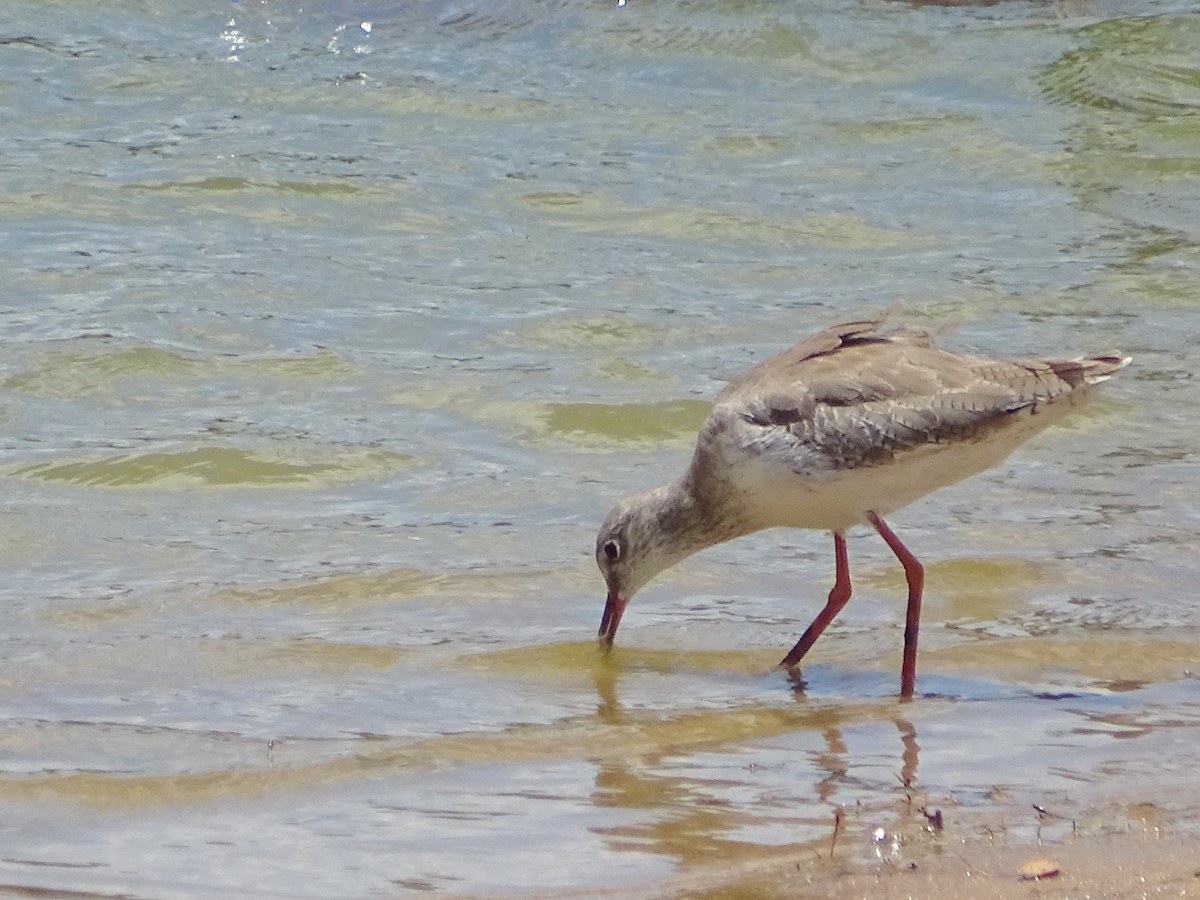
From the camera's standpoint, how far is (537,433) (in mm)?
9656

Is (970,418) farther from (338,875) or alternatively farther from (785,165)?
(785,165)

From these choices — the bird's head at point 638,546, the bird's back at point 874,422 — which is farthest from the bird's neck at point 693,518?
the bird's back at point 874,422

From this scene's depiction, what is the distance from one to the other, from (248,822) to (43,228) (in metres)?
8.03

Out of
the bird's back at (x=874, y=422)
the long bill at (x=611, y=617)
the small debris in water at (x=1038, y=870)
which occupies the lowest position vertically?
the long bill at (x=611, y=617)

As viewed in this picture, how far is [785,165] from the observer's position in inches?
563

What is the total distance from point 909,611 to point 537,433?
3.27 metres

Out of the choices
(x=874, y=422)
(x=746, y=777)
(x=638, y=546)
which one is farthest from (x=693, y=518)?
(x=746, y=777)

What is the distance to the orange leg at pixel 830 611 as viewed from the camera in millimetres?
6887

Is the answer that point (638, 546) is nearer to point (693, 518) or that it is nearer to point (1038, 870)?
point (693, 518)

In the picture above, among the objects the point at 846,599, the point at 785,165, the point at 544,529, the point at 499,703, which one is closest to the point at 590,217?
the point at 785,165

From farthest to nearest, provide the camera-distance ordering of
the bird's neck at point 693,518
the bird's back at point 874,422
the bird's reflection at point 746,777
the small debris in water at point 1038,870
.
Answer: the bird's neck at point 693,518, the bird's back at point 874,422, the bird's reflection at point 746,777, the small debris in water at point 1038,870

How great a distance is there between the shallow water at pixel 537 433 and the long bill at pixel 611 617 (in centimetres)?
8

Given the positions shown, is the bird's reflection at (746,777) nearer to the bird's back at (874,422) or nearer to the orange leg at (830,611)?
the orange leg at (830,611)

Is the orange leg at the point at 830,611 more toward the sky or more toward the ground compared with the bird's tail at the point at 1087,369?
more toward the ground
